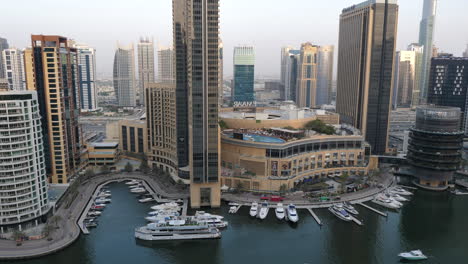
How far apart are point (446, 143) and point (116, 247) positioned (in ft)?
227

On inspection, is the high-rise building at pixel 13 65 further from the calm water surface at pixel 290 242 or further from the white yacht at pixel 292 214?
the white yacht at pixel 292 214

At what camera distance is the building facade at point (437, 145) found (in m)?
78.6

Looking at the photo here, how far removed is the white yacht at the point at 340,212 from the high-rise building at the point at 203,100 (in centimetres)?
2114

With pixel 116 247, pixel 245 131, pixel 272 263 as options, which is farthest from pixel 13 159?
pixel 245 131

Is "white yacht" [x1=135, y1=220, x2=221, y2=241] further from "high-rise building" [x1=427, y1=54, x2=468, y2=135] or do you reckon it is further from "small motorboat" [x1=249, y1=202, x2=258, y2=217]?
"high-rise building" [x1=427, y1=54, x2=468, y2=135]

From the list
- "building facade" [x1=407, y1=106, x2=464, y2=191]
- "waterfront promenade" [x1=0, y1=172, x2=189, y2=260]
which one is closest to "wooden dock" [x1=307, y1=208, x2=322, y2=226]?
"waterfront promenade" [x1=0, y1=172, x2=189, y2=260]

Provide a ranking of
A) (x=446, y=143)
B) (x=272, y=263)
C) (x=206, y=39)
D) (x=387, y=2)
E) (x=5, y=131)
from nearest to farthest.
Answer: (x=272, y=263)
(x=5, y=131)
(x=206, y=39)
(x=446, y=143)
(x=387, y=2)

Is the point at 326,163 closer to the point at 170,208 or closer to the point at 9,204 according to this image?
the point at 170,208

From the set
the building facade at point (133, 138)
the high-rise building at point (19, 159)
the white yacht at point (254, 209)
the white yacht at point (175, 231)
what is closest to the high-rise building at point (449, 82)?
the white yacht at point (254, 209)

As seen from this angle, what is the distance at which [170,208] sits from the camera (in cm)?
6675

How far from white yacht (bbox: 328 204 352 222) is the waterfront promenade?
93.0 feet

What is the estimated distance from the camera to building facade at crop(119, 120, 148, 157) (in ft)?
318

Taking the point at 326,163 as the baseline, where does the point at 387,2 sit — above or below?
above

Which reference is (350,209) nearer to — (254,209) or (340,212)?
(340,212)
